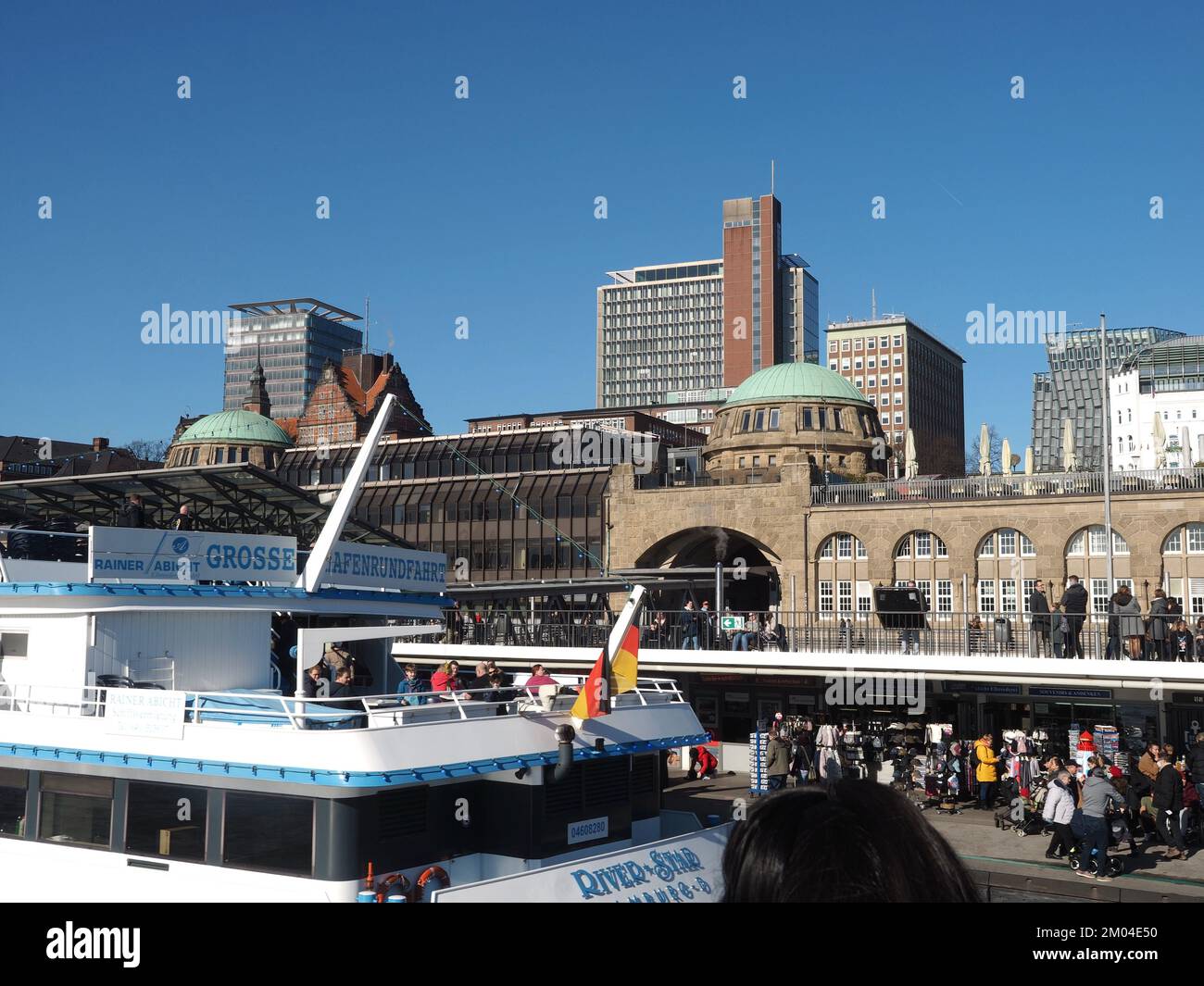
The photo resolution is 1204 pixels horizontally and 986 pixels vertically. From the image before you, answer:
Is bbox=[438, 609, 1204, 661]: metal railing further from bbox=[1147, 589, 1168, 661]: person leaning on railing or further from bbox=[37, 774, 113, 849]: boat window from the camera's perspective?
bbox=[37, 774, 113, 849]: boat window

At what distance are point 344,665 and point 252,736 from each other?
23.3 ft

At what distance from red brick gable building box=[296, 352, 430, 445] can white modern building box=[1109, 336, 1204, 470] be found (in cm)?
9634

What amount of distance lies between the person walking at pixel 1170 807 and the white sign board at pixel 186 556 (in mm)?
17745

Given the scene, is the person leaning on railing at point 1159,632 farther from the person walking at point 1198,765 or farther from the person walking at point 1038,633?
the person walking at point 1198,765

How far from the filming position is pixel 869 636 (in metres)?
35.2

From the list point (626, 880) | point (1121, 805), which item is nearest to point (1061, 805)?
point (1121, 805)


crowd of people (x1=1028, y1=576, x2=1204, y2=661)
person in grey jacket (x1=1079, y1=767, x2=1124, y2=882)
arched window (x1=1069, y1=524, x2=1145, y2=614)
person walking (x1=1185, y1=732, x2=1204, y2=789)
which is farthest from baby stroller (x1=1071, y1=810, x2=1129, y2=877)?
arched window (x1=1069, y1=524, x2=1145, y2=614)

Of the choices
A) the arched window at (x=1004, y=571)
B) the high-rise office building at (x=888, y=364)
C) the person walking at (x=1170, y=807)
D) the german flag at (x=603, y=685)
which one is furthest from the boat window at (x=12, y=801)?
the high-rise office building at (x=888, y=364)

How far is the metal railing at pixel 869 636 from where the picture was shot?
29766mm

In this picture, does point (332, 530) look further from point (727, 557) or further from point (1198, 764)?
point (727, 557)

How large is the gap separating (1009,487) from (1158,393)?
12201 cm

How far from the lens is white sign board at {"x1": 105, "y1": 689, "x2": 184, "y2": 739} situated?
15562mm
